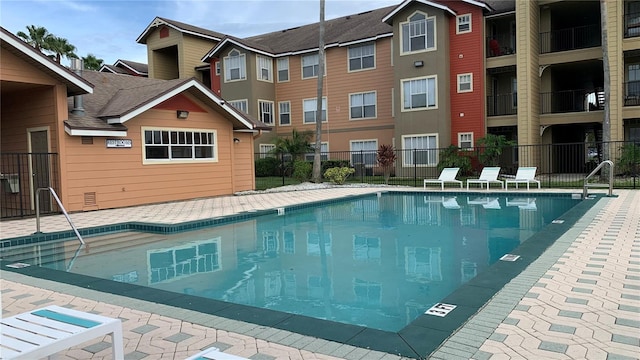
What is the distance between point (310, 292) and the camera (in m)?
5.76

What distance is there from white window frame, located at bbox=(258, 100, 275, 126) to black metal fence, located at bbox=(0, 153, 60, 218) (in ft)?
52.8

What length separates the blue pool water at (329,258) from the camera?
5.47 m

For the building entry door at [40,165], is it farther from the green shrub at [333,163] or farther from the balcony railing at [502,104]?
the balcony railing at [502,104]

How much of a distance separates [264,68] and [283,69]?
1.17m

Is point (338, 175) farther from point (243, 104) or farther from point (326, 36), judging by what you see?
point (326, 36)

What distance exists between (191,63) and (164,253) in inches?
983

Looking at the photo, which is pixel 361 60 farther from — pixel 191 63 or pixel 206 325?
pixel 206 325

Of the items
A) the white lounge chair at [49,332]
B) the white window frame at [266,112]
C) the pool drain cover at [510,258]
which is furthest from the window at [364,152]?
the white lounge chair at [49,332]

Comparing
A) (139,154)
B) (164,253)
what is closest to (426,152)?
(139,154)

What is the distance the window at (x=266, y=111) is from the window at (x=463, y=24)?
11.9 metres

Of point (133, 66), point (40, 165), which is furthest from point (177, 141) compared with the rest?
point (133, 66)

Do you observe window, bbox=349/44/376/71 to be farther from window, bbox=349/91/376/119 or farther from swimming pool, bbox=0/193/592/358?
swimming pool, bbox=0/193/592/358

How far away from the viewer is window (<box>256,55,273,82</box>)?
2828cm

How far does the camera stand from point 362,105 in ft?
87.5
